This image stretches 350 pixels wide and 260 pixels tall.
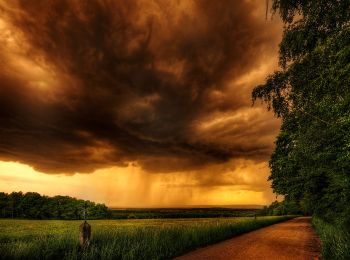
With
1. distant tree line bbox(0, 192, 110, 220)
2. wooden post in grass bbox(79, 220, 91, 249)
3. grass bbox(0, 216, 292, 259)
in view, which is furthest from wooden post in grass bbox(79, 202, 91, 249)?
distant tree line bbox(0, 192, 110, 220)

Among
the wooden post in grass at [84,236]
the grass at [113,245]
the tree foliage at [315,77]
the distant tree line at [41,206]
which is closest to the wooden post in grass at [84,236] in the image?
the wooden post in grass at [84,236]

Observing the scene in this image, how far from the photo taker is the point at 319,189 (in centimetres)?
2339

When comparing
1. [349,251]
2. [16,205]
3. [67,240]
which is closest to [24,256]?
[67,240]

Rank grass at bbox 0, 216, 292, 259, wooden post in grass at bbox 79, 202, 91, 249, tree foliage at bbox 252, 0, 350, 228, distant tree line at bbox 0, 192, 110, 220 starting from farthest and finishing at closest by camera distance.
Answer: distant tree line at bbox 0, 192, 110, 220, wooden post in grass at bbox 79, 202, 91, 249, grass at bbox 0, 216, 292, 259, tree foliage at bbox 252, 0, 350, 228

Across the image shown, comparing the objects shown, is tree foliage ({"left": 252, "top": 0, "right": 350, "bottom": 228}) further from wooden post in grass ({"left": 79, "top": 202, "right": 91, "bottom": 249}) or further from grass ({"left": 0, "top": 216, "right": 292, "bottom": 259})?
wooden post in grass ({"left": 79, "top": 202, "right": 91, "bottom": 249})

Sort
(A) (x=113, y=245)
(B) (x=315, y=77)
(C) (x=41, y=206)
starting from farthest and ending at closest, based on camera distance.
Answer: (C) (x=41, y=206)
(A) (x=113, y=245)
(B) (x=315, y=77)

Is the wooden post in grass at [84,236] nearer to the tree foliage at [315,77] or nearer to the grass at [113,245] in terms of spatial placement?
the grass at [113,245]

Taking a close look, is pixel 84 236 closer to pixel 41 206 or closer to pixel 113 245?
pixel 113 245

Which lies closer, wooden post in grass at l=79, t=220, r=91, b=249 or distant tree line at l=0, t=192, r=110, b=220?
wooden post in grass at l=79, t=220, r=91, b=249

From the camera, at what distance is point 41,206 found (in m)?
131

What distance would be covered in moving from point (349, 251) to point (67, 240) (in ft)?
27.2

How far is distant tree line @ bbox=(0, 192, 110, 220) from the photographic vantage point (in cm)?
12492

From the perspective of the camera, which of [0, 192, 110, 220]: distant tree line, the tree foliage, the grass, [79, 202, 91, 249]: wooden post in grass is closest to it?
the tree foliage

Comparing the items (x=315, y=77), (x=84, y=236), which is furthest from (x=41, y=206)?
(x=315, y=77)
